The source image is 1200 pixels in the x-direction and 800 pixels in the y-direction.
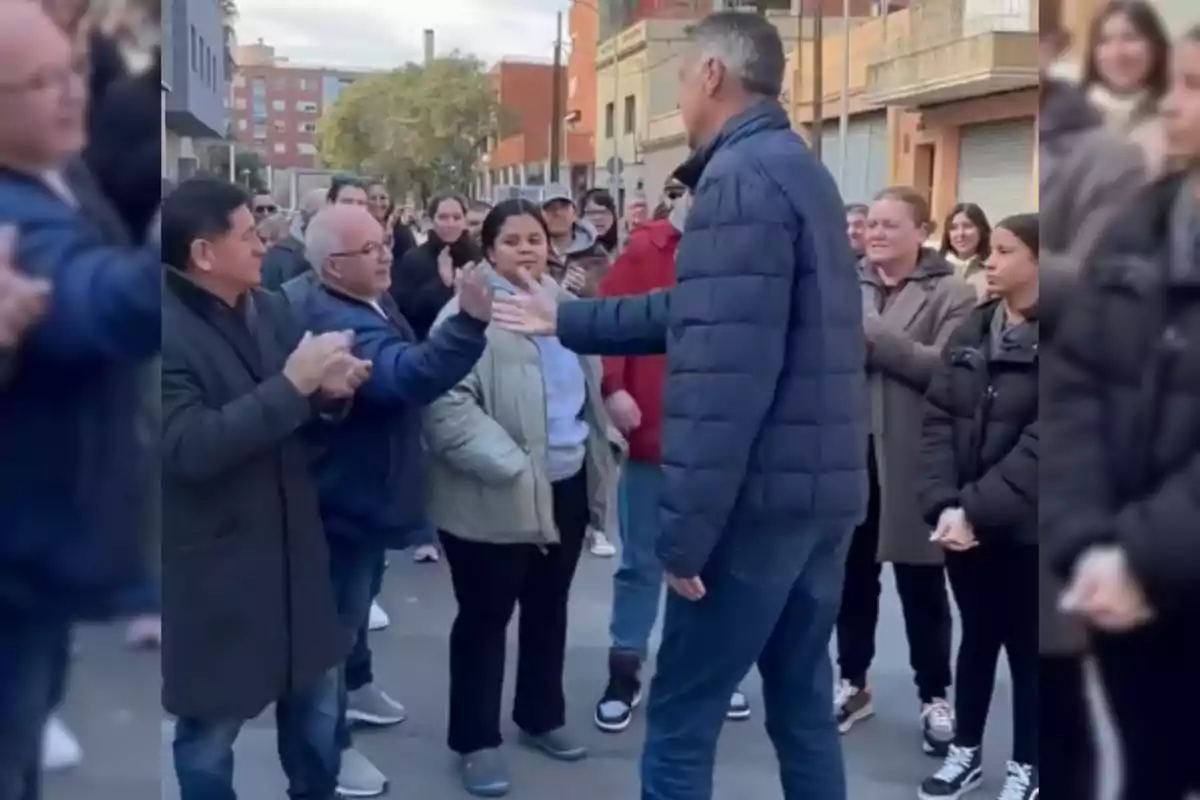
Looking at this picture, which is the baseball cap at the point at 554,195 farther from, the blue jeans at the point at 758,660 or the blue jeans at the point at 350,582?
the blue jeans at the point at 758,660

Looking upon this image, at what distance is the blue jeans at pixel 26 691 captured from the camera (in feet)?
5.41

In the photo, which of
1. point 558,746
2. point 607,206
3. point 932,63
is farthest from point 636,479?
point 932,63

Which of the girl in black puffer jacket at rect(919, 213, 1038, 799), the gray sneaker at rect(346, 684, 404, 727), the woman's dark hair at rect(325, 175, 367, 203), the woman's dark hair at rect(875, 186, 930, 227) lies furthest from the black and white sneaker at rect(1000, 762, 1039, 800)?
the woman's dark hair at rect(325, 175, 367, 203)

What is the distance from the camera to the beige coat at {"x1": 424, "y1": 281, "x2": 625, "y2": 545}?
3.47 metres

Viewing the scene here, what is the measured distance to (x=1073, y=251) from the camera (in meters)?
1.67

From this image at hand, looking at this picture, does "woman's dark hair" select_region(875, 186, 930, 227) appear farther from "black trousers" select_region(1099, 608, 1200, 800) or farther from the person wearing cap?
"black trousers" select_region(1099, 608, 1200, 800)

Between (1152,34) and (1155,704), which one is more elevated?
(1152,34)

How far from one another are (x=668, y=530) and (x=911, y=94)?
1654 cm

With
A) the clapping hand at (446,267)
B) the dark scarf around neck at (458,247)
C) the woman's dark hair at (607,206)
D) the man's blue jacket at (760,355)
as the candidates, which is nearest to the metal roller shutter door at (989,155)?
the woman's dark hair at (607,206)

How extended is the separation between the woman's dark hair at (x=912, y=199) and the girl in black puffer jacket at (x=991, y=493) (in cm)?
59

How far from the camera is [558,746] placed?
3.95 meters

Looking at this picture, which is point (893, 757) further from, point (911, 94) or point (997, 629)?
point (911, 94)

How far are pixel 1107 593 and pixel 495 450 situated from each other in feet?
6.41

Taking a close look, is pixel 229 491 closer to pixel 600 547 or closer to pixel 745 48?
pixel 745 48
